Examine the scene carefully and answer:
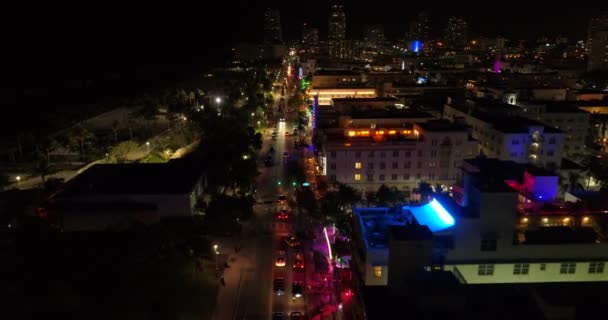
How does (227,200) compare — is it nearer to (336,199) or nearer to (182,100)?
(336,199)

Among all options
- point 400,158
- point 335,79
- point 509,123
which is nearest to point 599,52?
point 335,79

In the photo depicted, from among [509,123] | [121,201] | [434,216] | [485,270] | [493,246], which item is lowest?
[485,270]

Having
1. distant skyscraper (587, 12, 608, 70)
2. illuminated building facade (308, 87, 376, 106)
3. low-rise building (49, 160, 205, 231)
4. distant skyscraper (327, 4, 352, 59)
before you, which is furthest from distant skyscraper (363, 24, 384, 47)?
low-rise building (49, 160, 205, 231)

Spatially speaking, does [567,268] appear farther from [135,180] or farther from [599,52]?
[599,52]

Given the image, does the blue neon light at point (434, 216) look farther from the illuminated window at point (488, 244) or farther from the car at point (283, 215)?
the car at point (283, 215)

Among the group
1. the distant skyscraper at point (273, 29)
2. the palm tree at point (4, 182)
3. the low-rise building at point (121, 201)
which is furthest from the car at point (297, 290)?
the distant skyscraper at point (273, 29)

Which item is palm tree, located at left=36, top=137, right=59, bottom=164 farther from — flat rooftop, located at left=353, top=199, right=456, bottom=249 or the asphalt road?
flat rooftop, located at left=353, top=199, right=456, bottom=249
